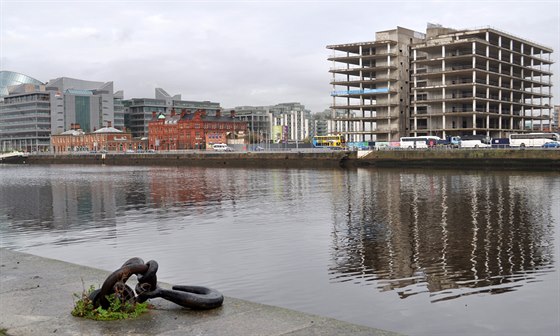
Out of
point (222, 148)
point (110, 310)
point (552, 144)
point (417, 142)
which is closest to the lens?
point (110, 310)

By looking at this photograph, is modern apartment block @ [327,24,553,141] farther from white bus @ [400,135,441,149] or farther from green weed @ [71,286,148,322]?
green weed @ [71,286,148,322]

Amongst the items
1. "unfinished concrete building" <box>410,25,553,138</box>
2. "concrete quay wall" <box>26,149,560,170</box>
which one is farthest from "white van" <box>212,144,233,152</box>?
"unfinished concrete building" <box>410,25,553,138</box>

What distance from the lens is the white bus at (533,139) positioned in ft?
342

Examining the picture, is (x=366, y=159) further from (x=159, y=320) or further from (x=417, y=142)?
(x=159, y=320)

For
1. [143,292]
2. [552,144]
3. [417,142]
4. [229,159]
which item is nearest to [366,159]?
[417,142]

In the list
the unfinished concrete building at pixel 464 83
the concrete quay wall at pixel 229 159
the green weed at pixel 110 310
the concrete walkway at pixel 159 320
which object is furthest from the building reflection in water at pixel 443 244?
the unfinished concrete building at pixel 464 83

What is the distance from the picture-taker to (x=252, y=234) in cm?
2761

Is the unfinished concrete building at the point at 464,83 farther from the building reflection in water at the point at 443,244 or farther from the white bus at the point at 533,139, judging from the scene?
the building reflection in water at the point at 443,244

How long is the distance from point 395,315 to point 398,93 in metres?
139

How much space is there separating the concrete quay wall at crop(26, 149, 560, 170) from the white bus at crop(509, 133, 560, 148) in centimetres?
1472

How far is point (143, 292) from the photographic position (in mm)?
10523

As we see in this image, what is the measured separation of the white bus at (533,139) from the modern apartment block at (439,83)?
25415mm

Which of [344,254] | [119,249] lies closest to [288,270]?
[344,254]

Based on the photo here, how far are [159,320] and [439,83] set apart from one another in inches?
5468
